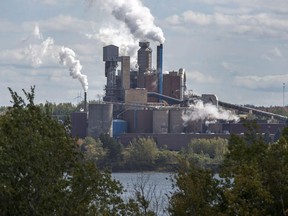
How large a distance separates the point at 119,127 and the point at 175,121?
207 inches

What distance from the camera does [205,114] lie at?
115 metres

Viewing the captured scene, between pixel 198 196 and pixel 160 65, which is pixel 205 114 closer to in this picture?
pixel 160 65

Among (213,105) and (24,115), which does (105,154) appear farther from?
(24,115)

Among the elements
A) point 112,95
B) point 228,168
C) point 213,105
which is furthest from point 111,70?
point 228,168

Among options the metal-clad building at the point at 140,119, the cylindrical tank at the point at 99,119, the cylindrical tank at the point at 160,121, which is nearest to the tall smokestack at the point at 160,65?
the metal-clad building at the point at 140,119

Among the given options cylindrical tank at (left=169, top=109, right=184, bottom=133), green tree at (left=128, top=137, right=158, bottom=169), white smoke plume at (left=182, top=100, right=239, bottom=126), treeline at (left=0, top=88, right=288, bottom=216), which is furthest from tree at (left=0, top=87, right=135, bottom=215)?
white smoke plume at (left=182, top=100, right=239, bottom=126)

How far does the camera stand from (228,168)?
83.7 feet

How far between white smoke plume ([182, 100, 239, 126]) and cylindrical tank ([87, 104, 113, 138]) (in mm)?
6779

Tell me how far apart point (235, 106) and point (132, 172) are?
21808 mm

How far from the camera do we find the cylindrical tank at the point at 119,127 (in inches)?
4458

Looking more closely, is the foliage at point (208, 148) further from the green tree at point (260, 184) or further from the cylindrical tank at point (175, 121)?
the green tree at point (260, 184)

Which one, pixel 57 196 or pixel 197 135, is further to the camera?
pixel 197 135

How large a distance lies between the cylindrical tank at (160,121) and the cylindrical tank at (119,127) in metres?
3.30

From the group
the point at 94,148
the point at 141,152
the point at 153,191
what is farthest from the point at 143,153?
the point at 153,191
